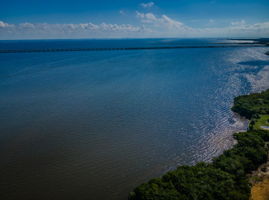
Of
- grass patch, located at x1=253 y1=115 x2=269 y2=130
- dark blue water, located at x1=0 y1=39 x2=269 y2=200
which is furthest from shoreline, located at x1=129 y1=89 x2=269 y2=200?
grass patch, located at x1=253 y1=115 x2=269 y2=130

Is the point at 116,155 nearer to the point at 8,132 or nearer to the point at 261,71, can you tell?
the point at 8,132

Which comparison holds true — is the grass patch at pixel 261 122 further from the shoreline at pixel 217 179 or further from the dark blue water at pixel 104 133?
the shoreline at pixel 217 179

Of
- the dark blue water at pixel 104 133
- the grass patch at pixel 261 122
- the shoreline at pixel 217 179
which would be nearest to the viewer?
the shoreline at pixel 217 179

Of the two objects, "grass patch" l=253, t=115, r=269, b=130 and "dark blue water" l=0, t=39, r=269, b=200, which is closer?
"dark blue water" l=0, t=39, r=269, b=200

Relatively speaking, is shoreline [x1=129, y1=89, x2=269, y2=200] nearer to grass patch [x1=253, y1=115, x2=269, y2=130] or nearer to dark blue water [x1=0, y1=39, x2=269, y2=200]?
dark blue water [x1=0, y1=39, x2=269, y2=200]

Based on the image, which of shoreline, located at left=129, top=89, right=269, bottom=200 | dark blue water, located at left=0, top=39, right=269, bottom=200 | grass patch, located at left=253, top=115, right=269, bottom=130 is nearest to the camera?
shoreline, located at left=129, top=89, right=269, bottom=200

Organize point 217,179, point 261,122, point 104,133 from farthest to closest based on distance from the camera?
point 261,122 → point 104,133 → point 217,179

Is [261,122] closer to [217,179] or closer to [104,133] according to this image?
[217,179]

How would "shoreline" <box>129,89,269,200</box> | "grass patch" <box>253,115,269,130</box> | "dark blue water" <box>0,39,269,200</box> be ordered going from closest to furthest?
"shoreline" <box>129,89,269,200</box> < "dark blue water" <box>0,39,269,200</box> < "grass patch" <box>253,115,269,130</box>

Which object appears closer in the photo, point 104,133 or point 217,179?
point 217,179

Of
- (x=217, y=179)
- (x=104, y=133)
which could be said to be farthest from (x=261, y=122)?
(x=104, y=133)

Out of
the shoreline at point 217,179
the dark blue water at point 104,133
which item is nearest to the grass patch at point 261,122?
the dark blue water at point 104,133
